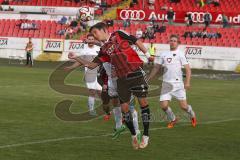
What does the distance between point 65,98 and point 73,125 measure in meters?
7.10

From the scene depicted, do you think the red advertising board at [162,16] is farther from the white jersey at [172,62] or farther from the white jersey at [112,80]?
the white jersey at [112,80]

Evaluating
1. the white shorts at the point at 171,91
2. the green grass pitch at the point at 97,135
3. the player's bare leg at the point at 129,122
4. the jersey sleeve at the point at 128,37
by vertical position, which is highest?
the jersey sleeve at the point at 128,37

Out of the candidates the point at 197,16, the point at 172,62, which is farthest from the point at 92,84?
the point at 197,16

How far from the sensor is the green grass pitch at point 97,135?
429 inches

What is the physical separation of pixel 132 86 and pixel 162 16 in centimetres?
4087

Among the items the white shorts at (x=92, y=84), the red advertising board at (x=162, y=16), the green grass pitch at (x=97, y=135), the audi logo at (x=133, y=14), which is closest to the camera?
the green grass pitch at (x=97, y=135)

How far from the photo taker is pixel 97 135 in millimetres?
13211

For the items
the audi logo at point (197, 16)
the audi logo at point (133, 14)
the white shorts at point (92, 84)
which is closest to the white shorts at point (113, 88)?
the white shorts at point (92, 84)

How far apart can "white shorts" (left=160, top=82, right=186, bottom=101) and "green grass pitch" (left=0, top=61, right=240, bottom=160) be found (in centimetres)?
70

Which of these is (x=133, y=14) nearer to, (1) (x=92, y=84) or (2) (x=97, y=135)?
(1) (x=92, y=84)

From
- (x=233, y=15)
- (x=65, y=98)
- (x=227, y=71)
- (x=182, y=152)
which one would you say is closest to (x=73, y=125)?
(x=182, y=152)

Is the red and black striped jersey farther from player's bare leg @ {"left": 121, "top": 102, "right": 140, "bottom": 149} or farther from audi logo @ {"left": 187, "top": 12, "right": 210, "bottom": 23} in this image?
audi logo @ {"left": 187, "top": 12, "right": 210, "bottom": 23}

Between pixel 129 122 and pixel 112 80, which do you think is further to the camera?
pixel 112 80

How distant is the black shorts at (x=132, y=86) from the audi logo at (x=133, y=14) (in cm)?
4121
